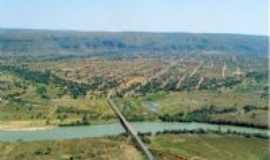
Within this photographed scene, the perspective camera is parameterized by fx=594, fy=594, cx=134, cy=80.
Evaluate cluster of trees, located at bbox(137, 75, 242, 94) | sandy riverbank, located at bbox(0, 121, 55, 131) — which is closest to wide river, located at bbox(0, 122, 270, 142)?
sandy riverbank, located at bbox(0, 121, 55, 131)

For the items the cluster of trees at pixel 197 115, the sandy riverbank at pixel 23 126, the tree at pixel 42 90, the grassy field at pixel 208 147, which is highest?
the grassy field at pixel 208 147

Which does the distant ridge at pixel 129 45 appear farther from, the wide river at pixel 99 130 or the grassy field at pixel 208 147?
the grassy field at pixel 208 147

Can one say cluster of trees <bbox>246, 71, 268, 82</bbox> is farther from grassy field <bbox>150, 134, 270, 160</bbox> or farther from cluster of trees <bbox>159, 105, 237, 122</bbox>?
grassy field <bbox>150, 134, 270, 160</bbox>

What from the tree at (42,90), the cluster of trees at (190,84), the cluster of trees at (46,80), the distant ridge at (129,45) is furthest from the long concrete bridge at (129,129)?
the distant ridge at (129,45)

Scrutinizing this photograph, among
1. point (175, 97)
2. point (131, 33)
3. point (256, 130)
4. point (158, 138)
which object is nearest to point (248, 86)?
point (175, 97)

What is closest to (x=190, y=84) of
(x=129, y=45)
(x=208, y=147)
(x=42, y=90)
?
(x=42, y=90)

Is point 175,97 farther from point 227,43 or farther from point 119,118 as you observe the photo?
point 227,43
